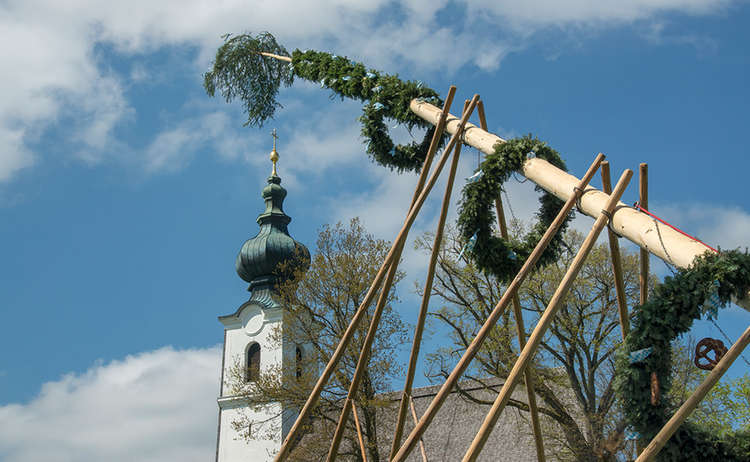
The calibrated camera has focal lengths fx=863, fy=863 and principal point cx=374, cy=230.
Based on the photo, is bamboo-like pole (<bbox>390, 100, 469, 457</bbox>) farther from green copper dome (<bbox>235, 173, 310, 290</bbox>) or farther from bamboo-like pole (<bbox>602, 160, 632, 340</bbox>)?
green copper dome (<bbox>235, 173, 310, 290</bbox>)

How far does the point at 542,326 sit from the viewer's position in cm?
659

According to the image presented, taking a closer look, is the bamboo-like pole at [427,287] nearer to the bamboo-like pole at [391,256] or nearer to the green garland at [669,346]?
the bamboo-like pole at [391,256]

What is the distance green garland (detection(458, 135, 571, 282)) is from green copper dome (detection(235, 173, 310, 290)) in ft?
76.7

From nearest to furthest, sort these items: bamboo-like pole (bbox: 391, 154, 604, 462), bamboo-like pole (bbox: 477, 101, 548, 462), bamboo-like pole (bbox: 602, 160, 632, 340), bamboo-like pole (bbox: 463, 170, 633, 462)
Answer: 1. bamboo-like pole (bbox: 463, 170, 633, 462)
2. bamboo-like pole (bbox: 391, 154, 604, 462)
3. bamboo-like pole (bbox: 602, 160, 632, 340)
4. bamboo-like pole (bbox: 477, 101, 548, 462)

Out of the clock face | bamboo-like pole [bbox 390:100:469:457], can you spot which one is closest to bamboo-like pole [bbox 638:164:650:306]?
bamboo-like pole [bbox 390:100:469:457]

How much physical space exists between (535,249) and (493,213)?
55.3 inches

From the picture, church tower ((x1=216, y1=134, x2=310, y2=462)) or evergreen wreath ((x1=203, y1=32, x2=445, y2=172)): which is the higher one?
church tower ((x1=216, y1=134, x2=310, y2=462))

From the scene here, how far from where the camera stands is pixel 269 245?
32469mm

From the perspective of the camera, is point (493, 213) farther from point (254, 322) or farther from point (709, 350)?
point (254, 322)

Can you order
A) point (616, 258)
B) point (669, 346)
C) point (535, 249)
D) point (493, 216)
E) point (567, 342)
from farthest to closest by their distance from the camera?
point (567, 342) < point (493, 216) < point (616, 258) < point (535, 249) < point (669, 346)

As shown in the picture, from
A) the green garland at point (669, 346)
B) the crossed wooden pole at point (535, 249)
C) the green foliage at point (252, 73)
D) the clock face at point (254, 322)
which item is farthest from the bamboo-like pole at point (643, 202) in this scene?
the clock face at point (254, 322)

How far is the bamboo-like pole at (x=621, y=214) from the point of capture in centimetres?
610

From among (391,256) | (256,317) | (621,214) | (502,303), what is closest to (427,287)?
(391,256)

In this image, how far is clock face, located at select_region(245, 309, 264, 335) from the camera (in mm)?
34062
